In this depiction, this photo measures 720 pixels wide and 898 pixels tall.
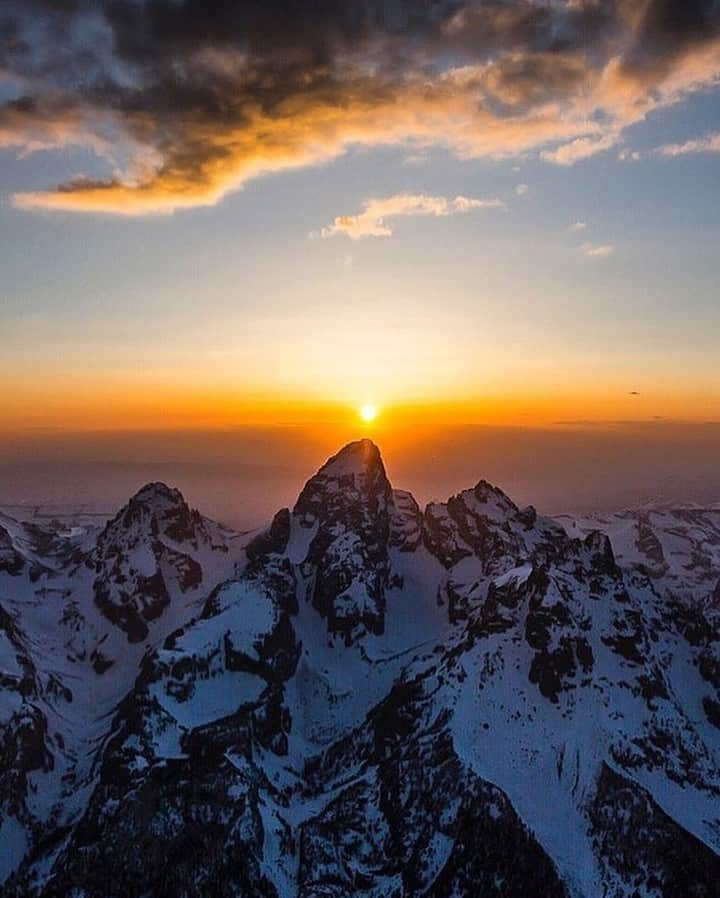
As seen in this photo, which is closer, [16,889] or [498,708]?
[16,889]

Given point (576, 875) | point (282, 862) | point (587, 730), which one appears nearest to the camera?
point (576, 875)

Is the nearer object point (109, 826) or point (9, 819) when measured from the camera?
point (109, 826)

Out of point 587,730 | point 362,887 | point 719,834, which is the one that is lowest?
point 362,887

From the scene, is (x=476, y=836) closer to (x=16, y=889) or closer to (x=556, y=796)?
(x=556, y=796)

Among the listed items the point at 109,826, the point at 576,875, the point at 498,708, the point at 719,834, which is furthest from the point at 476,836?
the point at 109,826

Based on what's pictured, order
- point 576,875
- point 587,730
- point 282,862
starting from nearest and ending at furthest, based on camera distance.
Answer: point 576,875 → point 282,862 → point 587,730

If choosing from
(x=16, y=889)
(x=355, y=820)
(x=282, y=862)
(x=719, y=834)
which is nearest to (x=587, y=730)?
(x=719, y=834)

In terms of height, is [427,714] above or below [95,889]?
above

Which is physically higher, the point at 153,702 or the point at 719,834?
the point at 153,702

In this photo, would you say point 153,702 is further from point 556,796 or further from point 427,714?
point 556,796
